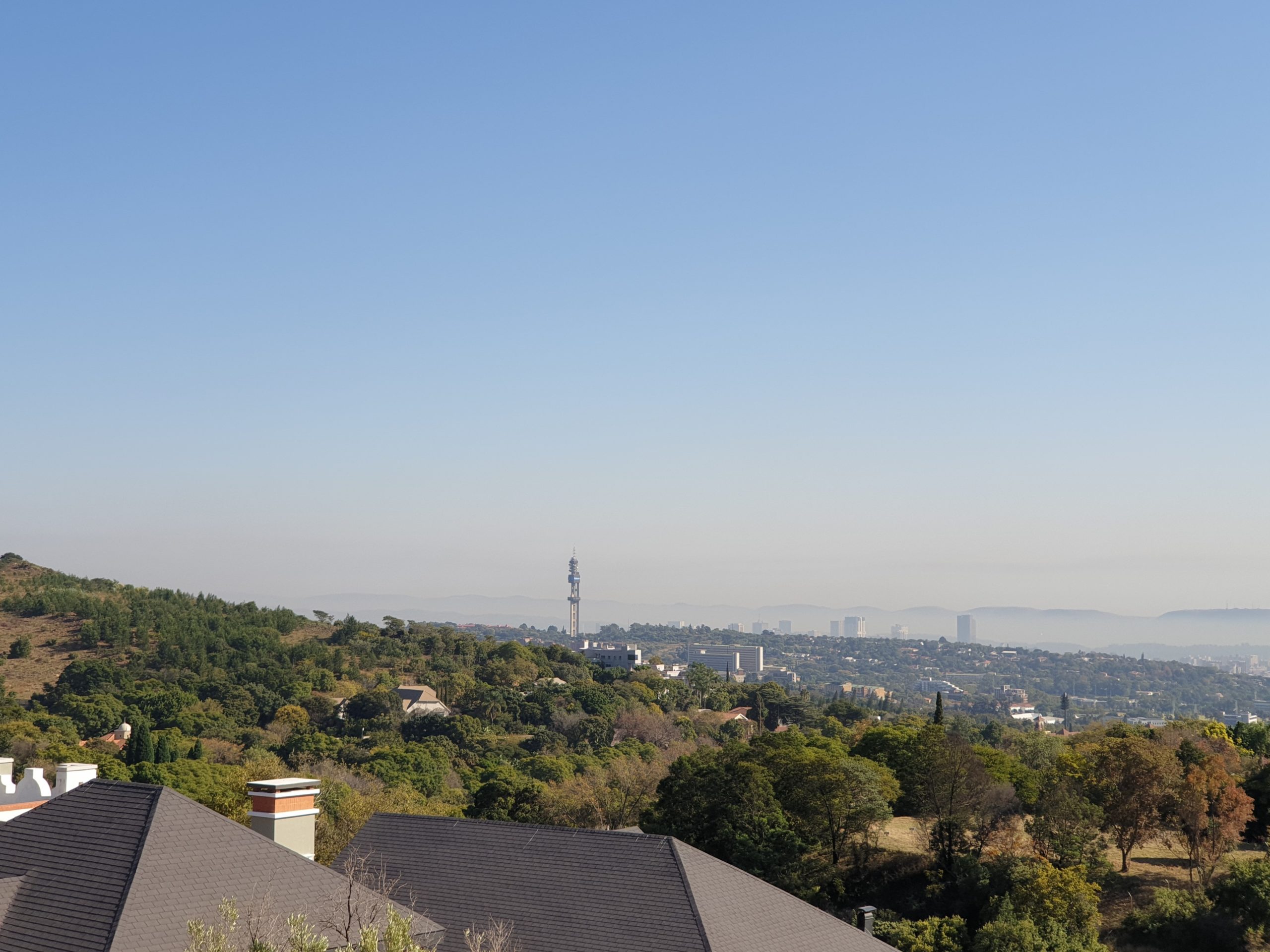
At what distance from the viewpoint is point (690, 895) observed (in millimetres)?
17609

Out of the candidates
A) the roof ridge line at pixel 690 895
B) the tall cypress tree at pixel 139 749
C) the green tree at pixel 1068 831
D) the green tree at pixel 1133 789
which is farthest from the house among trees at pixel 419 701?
the roof ridge line at pixel 690 895

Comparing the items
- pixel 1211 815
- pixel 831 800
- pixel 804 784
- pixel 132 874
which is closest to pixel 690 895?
pixel 132 874

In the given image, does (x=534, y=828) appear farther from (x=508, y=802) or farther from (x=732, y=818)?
(x=508, y=802)

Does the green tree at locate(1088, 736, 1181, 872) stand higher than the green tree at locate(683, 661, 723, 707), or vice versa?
the green tree at locate(1088, 736, 1181, 872)

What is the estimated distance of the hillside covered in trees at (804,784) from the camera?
35406 mm

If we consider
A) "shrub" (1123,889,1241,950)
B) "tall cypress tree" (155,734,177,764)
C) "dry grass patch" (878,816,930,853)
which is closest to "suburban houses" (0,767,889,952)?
"shrub" (1123,889,1241,950)

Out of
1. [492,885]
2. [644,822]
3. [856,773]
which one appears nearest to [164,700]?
[644,822]

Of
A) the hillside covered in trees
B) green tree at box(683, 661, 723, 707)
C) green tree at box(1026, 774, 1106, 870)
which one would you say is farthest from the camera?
green tree at box(683, 661, 723, 707)

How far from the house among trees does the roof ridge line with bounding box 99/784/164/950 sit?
86432 mm

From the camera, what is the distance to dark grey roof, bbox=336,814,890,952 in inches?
680

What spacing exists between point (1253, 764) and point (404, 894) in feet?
147

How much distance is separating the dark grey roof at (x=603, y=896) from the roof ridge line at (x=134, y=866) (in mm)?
5110

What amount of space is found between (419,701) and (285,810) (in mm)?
92889

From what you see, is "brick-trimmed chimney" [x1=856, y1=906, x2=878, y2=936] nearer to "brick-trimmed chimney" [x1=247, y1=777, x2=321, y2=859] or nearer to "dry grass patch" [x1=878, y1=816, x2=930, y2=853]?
"brick-trimmed chimney" [x1=247, y1=777, x2=321, y2=859]
